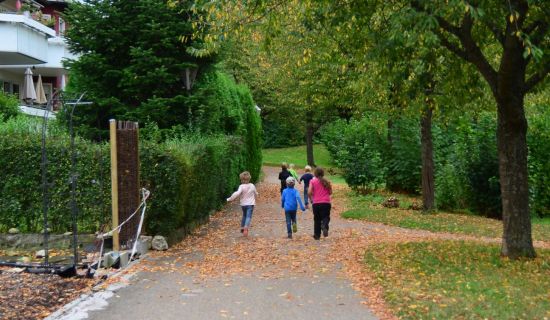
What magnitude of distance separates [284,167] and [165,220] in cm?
1035

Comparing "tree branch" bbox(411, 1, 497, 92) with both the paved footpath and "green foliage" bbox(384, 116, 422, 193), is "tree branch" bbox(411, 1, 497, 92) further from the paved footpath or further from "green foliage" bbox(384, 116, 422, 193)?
"green foliage" bbox(384, 116, 422, 193)

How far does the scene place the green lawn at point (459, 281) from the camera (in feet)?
23.6

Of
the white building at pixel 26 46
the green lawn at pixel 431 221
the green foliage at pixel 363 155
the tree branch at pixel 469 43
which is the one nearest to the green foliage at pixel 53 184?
the white building at pixel 26 46

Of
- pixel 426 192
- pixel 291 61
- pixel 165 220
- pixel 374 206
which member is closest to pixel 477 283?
pixel 165 220

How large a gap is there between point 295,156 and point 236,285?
154 feet

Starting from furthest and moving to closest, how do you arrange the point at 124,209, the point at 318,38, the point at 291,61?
the point at 291,61 → the point at 318,38 → the point at 124,209

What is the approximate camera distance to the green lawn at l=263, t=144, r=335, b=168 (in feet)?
169

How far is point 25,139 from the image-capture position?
12.4m

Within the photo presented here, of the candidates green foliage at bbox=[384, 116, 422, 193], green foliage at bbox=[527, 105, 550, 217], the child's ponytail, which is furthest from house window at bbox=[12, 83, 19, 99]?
green foliage at bbox=[527, 105, 550, 217]

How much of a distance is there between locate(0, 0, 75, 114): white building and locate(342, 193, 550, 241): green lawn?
10400mm

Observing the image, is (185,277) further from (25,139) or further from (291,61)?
(291,61)

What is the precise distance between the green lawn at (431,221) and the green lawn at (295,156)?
2727 centimetres

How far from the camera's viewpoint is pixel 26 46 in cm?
2505

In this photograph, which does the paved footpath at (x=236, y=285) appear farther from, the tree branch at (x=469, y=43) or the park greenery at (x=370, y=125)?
the tree branch at (x=469, y=43)
